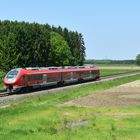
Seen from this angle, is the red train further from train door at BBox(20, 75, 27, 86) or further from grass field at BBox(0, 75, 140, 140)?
grass field at BBox(0, 75, 140, 140)

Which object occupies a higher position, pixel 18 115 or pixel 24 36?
pixel 24 36

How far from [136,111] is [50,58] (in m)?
77.2

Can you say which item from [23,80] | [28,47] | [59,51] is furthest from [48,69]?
[59,51]

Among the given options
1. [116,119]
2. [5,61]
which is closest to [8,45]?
[5,61]

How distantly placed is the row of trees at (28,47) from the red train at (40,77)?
13.1 m

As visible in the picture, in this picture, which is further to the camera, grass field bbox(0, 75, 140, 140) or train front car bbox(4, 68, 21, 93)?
train front car bbox(4, 68, 21, 93)

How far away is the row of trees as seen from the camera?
91750 mm

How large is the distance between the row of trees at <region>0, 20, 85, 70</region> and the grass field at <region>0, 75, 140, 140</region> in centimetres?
5294

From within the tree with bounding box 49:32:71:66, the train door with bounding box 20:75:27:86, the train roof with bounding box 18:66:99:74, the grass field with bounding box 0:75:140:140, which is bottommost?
the grass field with bounding box 0:75:140:140

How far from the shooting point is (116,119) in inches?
1235

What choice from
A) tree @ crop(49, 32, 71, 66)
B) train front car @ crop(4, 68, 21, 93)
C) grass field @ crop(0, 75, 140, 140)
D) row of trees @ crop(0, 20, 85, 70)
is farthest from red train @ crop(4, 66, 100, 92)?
tree @ crop(49, 32, 71, 66)

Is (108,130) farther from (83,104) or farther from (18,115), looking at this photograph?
(83,104)

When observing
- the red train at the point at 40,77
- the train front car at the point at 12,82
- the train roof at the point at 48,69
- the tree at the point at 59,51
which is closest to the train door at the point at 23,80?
the red train at the point at 40,77

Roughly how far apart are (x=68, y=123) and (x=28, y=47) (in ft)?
228
